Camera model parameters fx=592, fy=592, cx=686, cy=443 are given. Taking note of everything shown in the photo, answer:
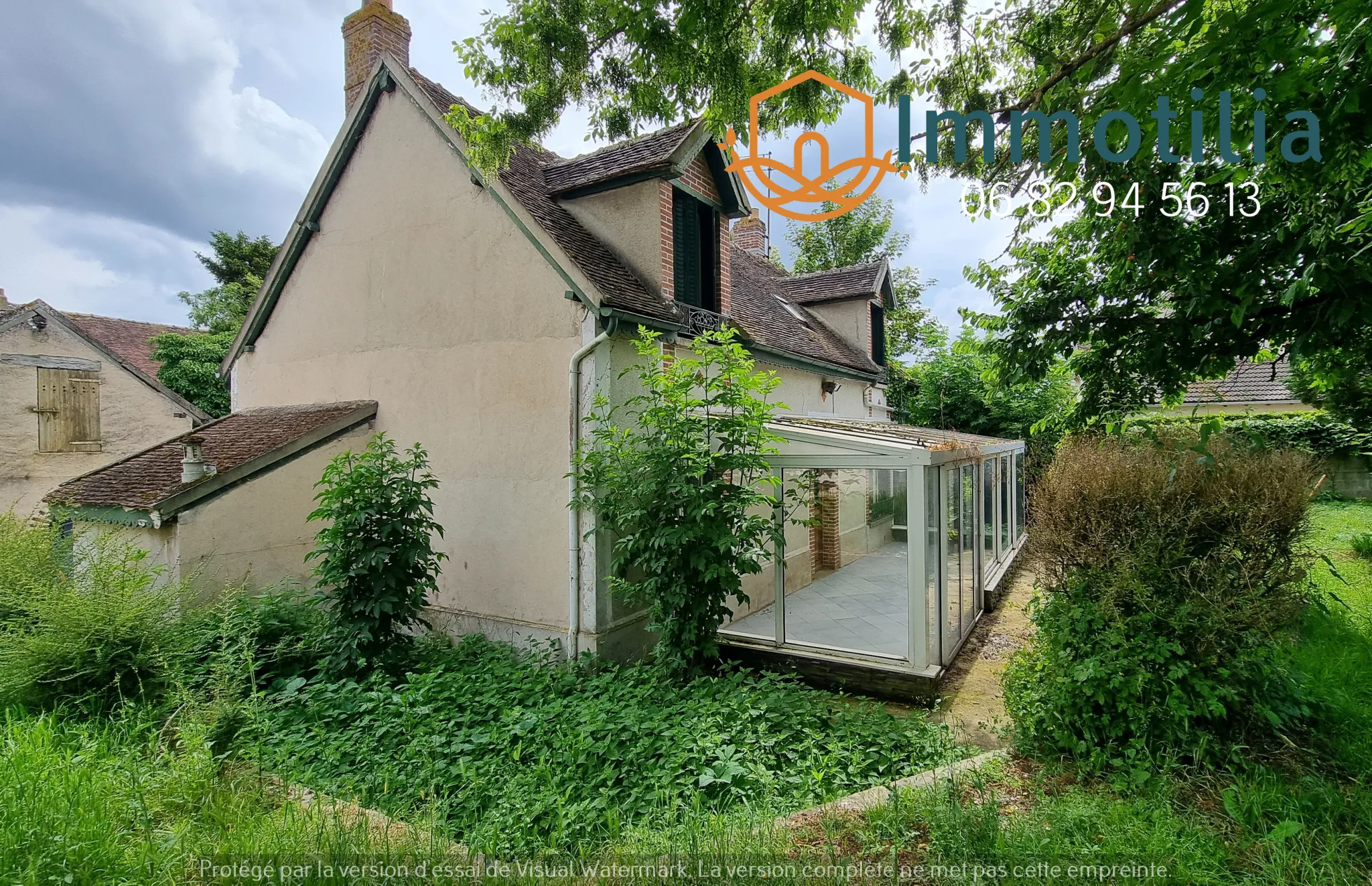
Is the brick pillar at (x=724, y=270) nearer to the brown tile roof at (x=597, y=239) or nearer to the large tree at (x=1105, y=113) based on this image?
the brown tile roof at (x=597, y=239)

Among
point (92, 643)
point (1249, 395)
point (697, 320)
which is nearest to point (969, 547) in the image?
point (697, 320)

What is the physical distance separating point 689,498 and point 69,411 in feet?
46.9

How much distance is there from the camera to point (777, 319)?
483 inches

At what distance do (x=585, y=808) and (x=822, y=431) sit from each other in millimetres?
4801

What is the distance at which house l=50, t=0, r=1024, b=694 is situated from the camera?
697 cm

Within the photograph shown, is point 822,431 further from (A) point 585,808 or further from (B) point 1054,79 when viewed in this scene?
(A) point 585,808

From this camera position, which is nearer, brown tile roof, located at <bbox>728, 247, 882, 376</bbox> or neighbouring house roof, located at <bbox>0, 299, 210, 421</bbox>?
brown tile roof, located at <bbox>728, 247, 882, 376</bbox>

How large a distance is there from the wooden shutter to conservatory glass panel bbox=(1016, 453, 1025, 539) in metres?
8.92

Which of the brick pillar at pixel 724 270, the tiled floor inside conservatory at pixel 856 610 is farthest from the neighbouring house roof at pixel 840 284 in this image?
the tiled floor inside conservatory at pixel 856 610

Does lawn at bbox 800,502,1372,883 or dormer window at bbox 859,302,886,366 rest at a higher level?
dormer window at bbox 859,302,886,366

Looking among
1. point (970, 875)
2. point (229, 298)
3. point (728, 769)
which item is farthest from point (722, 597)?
point (229, 298)

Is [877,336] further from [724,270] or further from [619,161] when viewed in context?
[619,161]

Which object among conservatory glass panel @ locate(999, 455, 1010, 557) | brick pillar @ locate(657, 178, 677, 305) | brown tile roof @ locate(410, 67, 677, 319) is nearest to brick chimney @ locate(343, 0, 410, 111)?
brown tile roof @ locate(410, 67, 677, 319)

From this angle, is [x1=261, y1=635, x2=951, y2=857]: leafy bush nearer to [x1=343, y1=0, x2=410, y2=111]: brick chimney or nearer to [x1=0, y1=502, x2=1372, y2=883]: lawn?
[x1=0, y1=502, x2=1372, y2=883]: lawn
